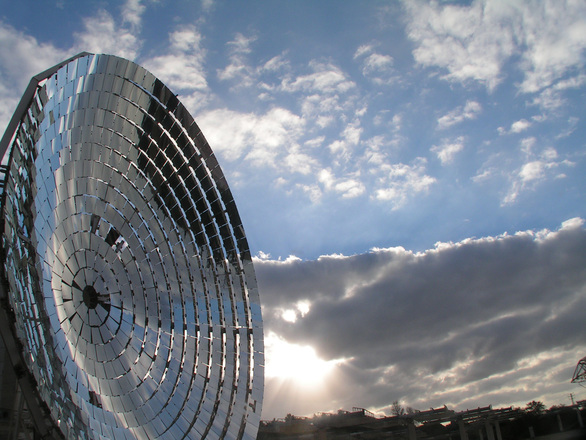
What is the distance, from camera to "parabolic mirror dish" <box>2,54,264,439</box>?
17219 mm

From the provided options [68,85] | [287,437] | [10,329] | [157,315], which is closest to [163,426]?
[157,315]

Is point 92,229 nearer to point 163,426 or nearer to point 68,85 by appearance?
point 68,85

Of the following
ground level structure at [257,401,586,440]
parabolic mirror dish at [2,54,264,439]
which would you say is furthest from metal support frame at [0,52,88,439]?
ground level structure at [257,401,586,440]

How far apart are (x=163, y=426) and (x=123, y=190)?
1106 cm

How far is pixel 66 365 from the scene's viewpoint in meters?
18.4

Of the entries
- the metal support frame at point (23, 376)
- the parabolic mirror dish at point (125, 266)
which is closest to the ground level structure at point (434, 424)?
the parabolic mirror dish at point (125, 266)

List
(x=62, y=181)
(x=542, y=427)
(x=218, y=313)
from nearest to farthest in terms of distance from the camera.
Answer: (x=62, y=181), (x=218, y=313), (x=542, y=427)

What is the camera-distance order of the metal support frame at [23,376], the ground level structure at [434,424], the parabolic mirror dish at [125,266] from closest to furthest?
1. the metal support frame at [23,376]
2. the parabolic mirror dish at [125,266]
3. the ground level structure at [434,424]

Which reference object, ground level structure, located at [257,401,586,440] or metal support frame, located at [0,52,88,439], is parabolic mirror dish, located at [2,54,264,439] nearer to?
metal support frame, located at [0,52,88,439]

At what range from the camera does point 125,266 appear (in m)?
24.5

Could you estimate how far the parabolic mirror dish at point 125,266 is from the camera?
678 inches

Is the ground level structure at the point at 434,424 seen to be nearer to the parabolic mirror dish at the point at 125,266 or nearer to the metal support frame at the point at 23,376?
the parabolic mirror dish at the point at 125,266

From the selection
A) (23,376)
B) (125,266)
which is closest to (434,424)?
(125,266)

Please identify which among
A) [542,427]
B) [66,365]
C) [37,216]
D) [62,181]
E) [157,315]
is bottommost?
[542,427]
